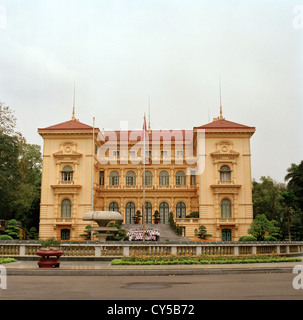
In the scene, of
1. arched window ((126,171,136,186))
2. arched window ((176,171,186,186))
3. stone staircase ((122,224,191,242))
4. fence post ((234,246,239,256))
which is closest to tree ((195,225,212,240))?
stone staircase ((122,224,191,242))

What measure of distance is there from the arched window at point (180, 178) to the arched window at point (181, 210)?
2773 mm

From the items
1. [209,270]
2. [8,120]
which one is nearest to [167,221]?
[8,120]

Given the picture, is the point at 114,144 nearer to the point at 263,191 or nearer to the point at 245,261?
the point at 263,191

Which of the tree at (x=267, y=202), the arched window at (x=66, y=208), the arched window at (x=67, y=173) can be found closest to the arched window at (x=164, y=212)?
the arched window at (x=66, y=208)

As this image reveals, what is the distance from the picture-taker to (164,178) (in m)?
54.5

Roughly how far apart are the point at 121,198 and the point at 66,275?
126 feet

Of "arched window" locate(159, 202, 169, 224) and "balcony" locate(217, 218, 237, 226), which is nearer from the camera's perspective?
"balcony" locate(217, 218, 237, 226)

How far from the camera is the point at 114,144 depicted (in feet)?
182

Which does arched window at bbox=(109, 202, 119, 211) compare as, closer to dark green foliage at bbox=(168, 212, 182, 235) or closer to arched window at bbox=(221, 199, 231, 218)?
dark green foliage at bbox=(168, 212, 182, 235)

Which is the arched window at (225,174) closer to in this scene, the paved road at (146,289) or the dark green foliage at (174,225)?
the dark green foliage at (174,225)

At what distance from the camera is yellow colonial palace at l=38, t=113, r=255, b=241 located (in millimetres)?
47531

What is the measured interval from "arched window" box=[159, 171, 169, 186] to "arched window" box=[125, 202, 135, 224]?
4960 mm

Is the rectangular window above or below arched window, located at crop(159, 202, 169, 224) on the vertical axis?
above

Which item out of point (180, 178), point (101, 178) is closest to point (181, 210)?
point (180, 178)
